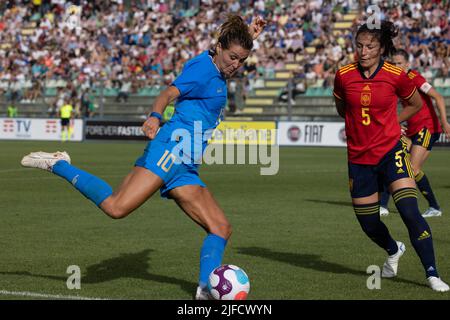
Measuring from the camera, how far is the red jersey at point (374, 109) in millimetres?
8008

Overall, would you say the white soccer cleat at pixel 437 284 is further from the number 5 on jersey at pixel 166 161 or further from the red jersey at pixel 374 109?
the number 5 on jersey at pixel 166 161

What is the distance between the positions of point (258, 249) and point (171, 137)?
3324 mm

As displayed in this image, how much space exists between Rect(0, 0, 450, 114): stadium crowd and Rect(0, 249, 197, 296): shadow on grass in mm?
27403

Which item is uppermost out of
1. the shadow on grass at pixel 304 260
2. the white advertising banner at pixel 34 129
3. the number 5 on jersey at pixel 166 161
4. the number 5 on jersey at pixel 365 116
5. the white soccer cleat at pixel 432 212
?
the number 5 on jersey at pixel 365 116

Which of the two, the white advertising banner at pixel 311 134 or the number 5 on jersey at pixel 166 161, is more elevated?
the number 5 on jersey at pixel 166 161

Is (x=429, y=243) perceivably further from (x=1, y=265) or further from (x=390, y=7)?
(x=390, y=7)

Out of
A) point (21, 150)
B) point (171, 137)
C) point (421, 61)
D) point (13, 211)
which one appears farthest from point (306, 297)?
point (421, 61)

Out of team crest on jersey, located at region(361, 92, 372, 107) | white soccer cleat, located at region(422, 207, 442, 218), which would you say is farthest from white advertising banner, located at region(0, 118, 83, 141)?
team crest on jersey, located at region(361, 92, 372, 107)

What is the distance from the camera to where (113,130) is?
40094 mm

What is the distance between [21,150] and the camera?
3159 centimetres

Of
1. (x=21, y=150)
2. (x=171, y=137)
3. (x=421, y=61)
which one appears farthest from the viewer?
(x=421, y=61)

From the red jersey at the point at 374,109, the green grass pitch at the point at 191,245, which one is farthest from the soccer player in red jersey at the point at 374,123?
the green grass pitch at the point at 191,245

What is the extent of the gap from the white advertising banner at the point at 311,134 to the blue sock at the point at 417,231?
27310 millimetres

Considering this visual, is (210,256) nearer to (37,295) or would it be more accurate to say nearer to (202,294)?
(202,294)
